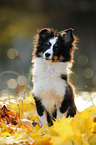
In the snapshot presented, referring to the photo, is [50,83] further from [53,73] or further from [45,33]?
[45,33]

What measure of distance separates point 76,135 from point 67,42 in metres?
1.64

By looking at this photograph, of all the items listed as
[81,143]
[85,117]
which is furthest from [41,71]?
[81,143]

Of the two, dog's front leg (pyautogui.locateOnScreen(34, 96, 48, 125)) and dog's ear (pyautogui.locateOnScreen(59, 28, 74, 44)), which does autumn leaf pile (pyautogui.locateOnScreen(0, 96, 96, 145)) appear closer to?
dog's front leg (pyautogui.locateOnScreen(34, 96, 48, 125))

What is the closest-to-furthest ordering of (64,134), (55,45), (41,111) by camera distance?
(64,134) < (55,45) < (41,111)

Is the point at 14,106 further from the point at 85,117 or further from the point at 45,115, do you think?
the point at 85,117

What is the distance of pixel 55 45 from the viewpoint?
7.55ft

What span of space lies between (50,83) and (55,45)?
0.42m

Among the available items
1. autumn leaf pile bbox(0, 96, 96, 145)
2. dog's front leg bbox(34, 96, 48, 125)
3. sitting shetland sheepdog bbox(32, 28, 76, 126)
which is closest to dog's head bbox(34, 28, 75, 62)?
sitting shetland sheepdog bbox(32, 28, 76, 126)

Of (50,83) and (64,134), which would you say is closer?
(64,134)

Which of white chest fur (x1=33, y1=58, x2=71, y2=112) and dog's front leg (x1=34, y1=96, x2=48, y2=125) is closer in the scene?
white chest fur (x1=33, y1=58, x2=71, y2=112)

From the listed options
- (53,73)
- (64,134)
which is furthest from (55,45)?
(64,134)

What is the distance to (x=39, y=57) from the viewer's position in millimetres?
2465

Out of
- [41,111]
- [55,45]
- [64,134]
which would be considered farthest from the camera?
[41,111]

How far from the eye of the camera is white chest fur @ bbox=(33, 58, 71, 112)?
2.33m
